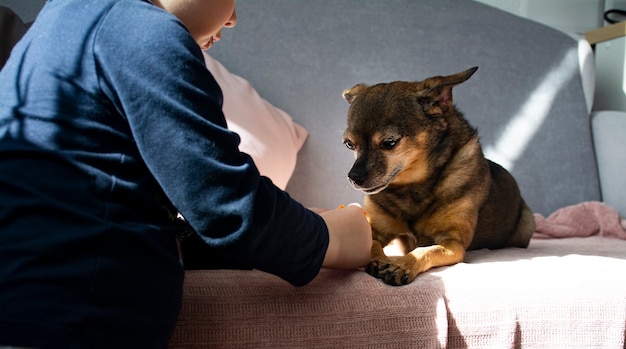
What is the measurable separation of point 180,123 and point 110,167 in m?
0.10

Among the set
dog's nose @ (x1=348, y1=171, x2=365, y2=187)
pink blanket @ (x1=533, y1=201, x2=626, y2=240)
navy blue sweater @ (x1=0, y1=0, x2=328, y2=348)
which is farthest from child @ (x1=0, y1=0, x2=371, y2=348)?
pink blanket @ (x1=533, y1=201, x2=626, y2=240)

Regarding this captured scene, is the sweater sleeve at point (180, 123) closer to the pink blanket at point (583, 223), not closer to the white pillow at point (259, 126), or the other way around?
the white pillow at point (259, 126)

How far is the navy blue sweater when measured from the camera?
700mm

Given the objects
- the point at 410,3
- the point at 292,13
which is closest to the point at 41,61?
the point at 292,13

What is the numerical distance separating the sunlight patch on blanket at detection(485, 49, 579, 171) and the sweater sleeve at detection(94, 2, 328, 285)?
176cm

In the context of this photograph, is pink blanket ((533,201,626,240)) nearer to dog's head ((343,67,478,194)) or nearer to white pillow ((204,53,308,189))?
dog's head ((343,67,478,194))

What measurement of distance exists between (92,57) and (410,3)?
6.20 ft

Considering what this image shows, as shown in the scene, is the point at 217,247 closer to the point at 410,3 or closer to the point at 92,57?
the point at 92,57

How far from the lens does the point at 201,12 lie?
2.90 ft

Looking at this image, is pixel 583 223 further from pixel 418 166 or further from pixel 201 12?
pixel 201 12

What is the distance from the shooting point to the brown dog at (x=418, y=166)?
153 cm

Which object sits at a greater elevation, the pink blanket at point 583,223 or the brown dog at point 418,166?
the brown dog at point 418,166

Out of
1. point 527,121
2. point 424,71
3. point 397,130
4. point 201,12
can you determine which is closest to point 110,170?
point 201,12

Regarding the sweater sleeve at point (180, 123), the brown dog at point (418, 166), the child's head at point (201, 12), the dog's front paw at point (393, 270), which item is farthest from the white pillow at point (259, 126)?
the sweater sleeve at point (180, 123)
